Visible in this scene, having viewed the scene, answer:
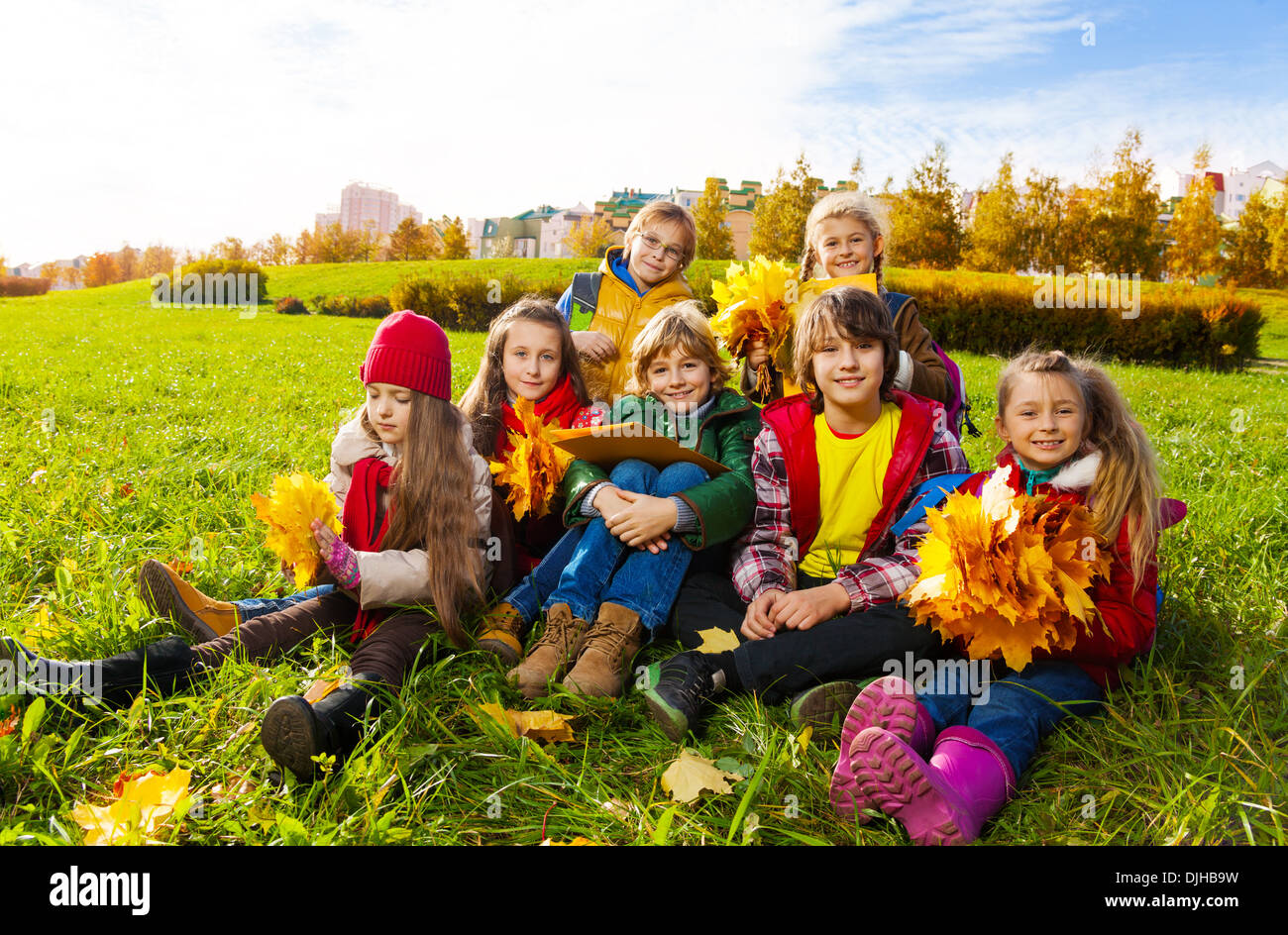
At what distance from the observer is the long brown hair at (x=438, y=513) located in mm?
2869

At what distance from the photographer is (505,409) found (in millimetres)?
3529

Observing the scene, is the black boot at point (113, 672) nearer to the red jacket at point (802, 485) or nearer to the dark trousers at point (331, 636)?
the dark trousers at point (331, 636)

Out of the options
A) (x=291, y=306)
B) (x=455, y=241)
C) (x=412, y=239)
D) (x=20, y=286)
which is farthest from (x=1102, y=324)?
(x=20, y=286)

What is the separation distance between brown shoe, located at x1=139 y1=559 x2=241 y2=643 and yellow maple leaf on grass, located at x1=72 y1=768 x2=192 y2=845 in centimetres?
73

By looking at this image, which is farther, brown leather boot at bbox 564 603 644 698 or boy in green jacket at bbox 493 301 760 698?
boy in green jacket at bbox 493 301 760 698

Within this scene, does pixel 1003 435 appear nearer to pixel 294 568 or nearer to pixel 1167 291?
pixel 294 568

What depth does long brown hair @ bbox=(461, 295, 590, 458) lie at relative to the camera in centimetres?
353

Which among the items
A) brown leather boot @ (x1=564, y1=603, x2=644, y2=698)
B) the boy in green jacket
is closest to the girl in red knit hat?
the boy in green jacket

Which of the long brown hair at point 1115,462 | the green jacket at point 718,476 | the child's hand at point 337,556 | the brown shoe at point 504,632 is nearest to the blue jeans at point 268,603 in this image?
the child's hand at point 337,556

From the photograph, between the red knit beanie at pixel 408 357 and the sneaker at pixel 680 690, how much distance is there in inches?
52.0

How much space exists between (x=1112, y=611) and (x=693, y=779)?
140cm

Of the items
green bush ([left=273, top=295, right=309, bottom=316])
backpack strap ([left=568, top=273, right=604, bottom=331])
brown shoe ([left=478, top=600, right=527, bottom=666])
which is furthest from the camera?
green bush ([left=273, top=295, right=309, bottom=316])

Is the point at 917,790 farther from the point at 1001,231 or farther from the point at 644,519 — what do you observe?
the point at 1001,231

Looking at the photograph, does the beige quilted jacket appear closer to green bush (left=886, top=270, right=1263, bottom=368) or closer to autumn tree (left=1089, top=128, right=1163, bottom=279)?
green bush (left=886, top=270, right=1263, bottom=368)
